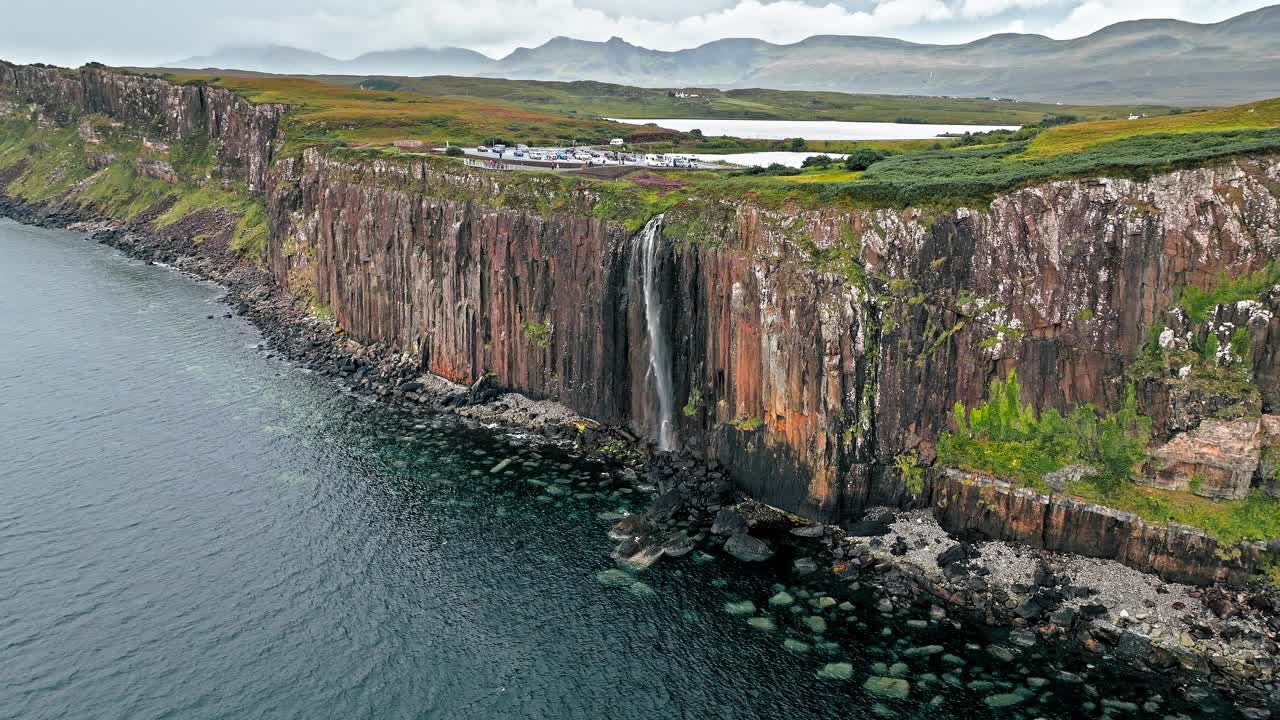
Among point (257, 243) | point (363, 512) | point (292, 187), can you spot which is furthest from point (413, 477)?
point (257, 243)

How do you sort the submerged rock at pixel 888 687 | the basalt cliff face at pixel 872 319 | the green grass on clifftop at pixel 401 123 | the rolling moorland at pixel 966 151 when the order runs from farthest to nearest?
the green grass on clifftop at pixel 401 123 → the rolling moorland at pixel 966 151 → the basalt cliff face at pixel 872 319 → the submerged rock at pixel 888 687

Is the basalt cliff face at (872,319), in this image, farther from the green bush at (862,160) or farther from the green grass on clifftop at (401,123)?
the green grass on clifftop at (401,123)

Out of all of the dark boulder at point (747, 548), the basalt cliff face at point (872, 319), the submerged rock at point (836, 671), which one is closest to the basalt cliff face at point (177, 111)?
the basalt cliff face at point (872, 319)

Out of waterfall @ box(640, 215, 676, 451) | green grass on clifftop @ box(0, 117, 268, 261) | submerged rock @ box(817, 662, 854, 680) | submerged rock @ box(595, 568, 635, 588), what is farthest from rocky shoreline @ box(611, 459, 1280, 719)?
green grass on clifftop @ box(0, 117, 268, 261)

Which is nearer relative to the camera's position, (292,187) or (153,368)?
(153,368)

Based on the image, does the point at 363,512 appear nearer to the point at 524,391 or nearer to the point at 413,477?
the point at 413,477

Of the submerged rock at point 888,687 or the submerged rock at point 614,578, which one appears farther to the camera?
the submerged rock at point 614,578

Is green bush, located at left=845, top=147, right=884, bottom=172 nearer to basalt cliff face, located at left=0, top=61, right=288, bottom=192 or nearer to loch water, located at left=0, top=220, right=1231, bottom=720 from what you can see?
loch water, located at left=0, top=220, right=1231, bottom=720
